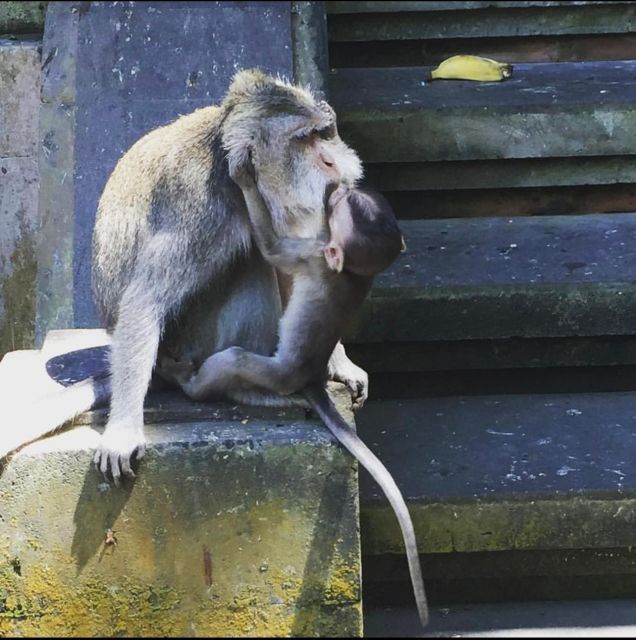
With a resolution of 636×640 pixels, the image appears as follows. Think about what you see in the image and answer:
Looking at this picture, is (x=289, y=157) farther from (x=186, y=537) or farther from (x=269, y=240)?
(x=186, y=537)

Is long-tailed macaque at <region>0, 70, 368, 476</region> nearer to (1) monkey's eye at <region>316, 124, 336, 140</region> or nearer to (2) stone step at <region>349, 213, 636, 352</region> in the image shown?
(1) monkey's eye at <region>316, 124, 336, 140</region>

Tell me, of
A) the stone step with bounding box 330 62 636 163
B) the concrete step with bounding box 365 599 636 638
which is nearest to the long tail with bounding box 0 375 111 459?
the concrete step with bounding box 365 599 636 638

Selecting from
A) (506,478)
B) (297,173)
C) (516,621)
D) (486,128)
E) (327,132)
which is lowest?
(516,621)

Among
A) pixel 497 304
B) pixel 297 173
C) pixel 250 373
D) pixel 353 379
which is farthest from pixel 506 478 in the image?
pixel 297 173

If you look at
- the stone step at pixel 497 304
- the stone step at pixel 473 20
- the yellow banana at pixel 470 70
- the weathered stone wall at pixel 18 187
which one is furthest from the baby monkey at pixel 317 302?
the stone step at pixel 473 20

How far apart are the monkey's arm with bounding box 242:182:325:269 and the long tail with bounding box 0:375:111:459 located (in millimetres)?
726

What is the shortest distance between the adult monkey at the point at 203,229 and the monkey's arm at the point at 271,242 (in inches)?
1.1

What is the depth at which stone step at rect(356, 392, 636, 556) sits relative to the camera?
473 centimetres

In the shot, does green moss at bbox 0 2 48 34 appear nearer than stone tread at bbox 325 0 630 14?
Yes

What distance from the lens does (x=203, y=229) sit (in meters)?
4.33

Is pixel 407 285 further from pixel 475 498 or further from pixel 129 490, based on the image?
pixel 129 490

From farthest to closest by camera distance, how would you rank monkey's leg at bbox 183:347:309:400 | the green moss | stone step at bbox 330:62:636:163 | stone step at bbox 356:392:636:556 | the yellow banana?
the yellow banana → the green moss → stone step at bbox 330:62:636:163 → stone step at bbox 356:392:636:556 → monkey's leg at bbox 183:347:309:400

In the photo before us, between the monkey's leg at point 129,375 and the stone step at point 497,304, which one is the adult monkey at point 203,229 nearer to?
the monkey's leg at point 129,375

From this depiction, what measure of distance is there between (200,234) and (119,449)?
2.51 ft
